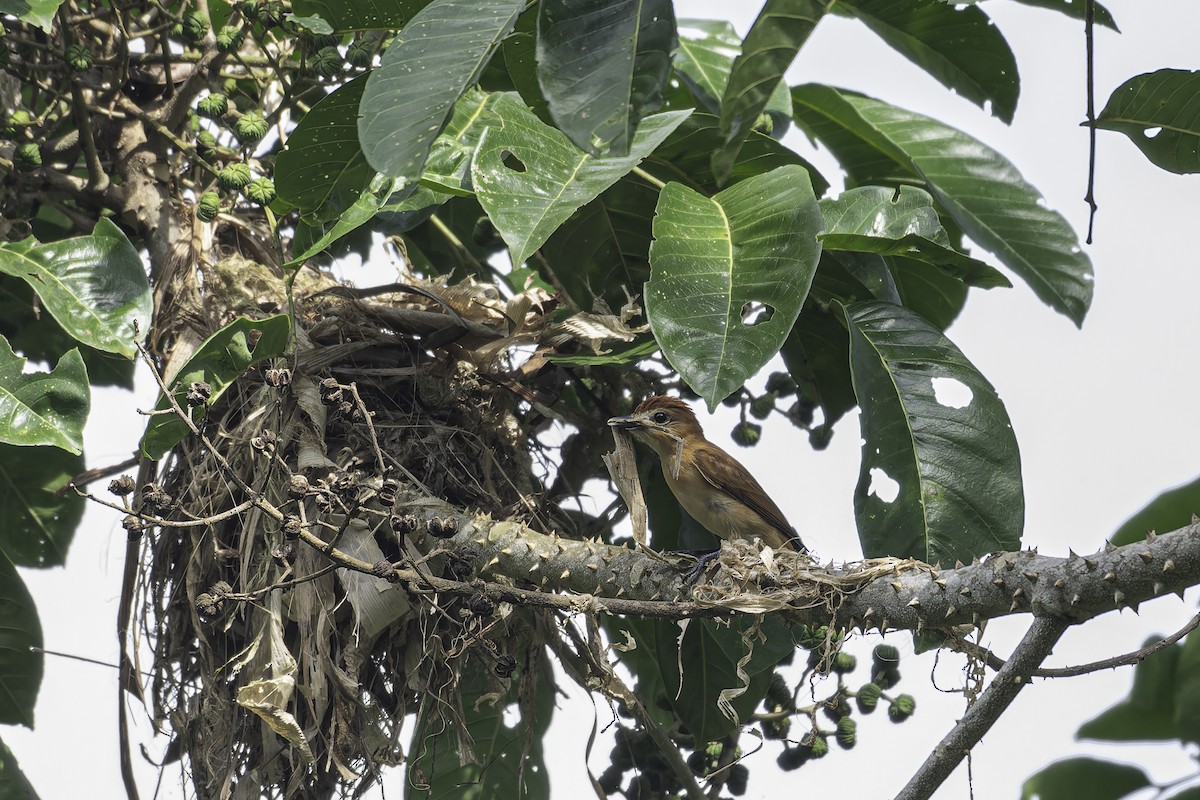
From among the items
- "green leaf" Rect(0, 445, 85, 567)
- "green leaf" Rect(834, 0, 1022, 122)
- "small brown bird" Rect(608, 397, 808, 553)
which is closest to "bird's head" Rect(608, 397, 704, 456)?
"small brown bird" Rect(608, 397, 808, 553)

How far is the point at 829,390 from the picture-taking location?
358 cm

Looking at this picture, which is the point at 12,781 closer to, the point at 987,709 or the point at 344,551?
the point at 344,551

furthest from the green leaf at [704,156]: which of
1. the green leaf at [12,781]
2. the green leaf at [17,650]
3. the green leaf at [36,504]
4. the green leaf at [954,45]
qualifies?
the green leaf at [12,781]

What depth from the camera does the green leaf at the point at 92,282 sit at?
2.95m

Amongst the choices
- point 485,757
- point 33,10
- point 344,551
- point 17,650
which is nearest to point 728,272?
point 344,551

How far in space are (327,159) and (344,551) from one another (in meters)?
1.03

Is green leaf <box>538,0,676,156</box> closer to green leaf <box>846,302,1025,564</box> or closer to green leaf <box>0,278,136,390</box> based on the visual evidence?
green leaf <box>846,302,1025,564</box>

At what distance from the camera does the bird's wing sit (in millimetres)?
3602

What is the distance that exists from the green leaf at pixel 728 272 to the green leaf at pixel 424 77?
2.19 ft

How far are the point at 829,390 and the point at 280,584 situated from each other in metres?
1.93

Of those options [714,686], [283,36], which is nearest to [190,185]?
[283,36]

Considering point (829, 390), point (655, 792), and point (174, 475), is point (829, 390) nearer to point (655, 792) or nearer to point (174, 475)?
point (655, 792)

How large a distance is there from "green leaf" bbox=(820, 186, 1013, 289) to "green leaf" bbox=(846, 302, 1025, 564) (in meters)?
0.20

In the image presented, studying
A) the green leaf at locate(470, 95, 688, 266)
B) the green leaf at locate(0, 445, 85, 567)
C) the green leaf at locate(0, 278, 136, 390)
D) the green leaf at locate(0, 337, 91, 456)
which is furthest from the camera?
the green leaf at locate(0, 278, 136, 390)
